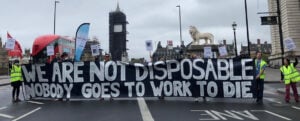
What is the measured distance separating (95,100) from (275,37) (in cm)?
4352

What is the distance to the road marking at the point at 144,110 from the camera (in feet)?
35.0

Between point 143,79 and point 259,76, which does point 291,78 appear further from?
point 143,79

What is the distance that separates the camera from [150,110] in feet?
40.4

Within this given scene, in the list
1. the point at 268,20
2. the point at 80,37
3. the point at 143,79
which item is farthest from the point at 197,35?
the point at 143,79

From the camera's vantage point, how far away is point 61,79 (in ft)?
52.4

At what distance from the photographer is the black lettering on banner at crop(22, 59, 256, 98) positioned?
48.6 ft

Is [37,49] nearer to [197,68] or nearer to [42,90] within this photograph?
[42,90]

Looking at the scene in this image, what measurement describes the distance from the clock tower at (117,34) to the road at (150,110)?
107 meters

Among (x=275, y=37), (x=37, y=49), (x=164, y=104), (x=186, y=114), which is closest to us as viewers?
(x=186, y=114)

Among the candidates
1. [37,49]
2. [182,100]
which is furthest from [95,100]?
[37,49]

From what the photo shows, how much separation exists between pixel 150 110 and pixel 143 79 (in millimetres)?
3342

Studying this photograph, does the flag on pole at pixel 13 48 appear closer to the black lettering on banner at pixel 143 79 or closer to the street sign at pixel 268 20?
the black lettering on banner at pixel 143 79

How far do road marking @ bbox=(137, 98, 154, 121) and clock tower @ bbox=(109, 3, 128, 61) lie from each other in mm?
106861

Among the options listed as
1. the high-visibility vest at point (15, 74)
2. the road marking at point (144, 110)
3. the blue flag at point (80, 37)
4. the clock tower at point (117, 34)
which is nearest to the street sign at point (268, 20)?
the blue flag at point (80, 37)
